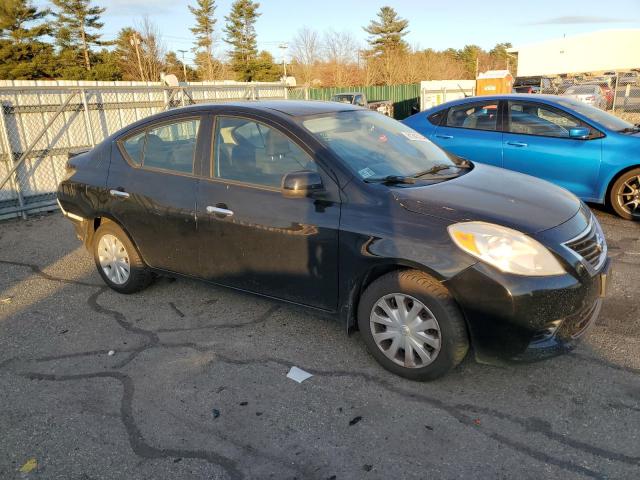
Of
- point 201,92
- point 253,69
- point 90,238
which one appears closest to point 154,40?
point 253,69

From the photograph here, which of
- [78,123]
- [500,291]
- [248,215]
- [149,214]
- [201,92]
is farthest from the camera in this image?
→ [201,92]

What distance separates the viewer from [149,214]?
14.0 ft

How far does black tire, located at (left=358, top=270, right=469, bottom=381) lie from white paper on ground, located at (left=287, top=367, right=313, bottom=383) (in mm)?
586

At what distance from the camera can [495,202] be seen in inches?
127

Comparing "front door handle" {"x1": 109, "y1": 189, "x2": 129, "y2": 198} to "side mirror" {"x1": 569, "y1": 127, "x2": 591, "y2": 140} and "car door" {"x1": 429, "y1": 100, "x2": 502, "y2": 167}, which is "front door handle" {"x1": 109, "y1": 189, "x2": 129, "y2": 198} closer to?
"car door" {"x1": 429, "y1": 100, "x2": 502, "y2": 167}

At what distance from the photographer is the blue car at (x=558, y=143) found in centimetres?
637

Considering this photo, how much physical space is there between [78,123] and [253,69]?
165 ft

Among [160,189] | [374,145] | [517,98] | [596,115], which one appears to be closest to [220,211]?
[160,189]

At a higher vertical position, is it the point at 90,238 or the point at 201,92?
the point at 201,92

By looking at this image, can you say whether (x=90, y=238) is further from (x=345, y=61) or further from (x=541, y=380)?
(x=345, y=61)

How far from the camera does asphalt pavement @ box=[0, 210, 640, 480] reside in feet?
8.54

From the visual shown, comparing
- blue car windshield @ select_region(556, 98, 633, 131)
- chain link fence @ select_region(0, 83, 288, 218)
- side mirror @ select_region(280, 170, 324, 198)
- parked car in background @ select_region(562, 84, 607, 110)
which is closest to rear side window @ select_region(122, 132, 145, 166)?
side mirror @ select_region(280, 170, 324, 198)

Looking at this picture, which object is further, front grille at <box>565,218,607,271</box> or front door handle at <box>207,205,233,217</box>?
front door handle at <box>207,205,233,217</box>

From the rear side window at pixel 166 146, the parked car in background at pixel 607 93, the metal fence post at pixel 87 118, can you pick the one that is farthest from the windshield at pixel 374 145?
the parked car in background at pixel 607 93
